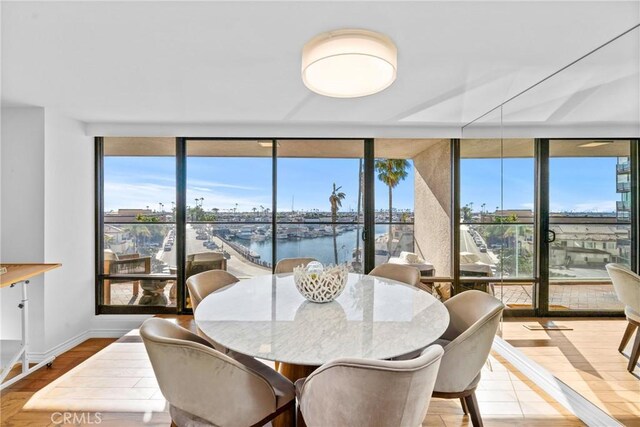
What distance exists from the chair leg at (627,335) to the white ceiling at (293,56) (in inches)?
47.8

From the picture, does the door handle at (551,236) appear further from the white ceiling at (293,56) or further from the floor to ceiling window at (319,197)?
the floor to ceiling window at (319,197)

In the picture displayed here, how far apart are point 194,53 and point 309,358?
1.87 m

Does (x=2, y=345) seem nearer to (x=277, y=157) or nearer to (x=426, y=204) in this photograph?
(x=277, y=157)

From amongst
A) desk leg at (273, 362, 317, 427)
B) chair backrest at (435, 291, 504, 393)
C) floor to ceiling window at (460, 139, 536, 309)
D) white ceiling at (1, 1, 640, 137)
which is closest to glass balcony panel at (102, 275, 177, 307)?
white ceiling at (1, 1, 640, 137)

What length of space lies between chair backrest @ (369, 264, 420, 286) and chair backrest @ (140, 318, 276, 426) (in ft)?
5.38

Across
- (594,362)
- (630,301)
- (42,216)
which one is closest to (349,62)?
(630,301)

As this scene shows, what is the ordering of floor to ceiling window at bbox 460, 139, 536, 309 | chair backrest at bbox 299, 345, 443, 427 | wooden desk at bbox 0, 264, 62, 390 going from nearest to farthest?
chair backrest at bbox 299, 345, 443, 427, wooden desk at bbox 0, 264, 62, 390, floor to ceiling window at bbox 460, 139, 536, 309

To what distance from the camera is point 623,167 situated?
5.77 ft

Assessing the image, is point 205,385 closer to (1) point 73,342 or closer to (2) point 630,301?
(2) point 630,301

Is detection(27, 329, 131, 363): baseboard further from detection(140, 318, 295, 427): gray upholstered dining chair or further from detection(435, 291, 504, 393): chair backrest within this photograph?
detection(435, 291, 504, 393): chair backrest

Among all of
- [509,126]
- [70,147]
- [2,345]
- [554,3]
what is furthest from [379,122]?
[2,345]

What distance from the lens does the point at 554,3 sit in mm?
1346

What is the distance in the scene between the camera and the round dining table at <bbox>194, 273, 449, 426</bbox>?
114cm

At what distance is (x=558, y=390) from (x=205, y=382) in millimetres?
2577
